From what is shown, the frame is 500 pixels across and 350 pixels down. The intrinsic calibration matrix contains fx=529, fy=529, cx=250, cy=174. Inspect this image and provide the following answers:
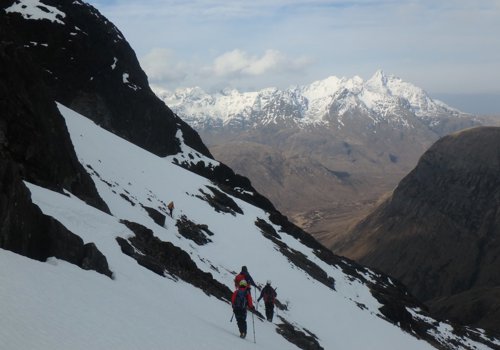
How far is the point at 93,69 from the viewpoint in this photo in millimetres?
79688

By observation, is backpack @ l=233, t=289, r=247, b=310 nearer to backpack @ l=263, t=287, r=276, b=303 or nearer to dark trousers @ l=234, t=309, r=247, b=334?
dark trousers @ l=234, t=309, r=247, b=334

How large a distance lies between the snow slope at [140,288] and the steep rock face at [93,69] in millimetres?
22887

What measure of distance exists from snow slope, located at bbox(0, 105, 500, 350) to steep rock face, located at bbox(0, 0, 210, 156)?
901 inches

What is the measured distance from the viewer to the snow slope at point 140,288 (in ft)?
38.1

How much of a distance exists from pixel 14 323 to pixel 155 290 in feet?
28.1

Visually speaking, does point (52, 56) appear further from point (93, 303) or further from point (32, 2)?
point (93, 303)

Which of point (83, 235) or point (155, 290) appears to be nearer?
point (155, 290)

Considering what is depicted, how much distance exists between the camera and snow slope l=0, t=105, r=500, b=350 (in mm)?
11602

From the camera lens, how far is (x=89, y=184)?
31.5 m

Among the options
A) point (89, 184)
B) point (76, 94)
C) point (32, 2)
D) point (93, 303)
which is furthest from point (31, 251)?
point (32, 2)

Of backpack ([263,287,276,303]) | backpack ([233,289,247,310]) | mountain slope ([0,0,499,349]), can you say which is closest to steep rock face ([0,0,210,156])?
mountain slope ([0,0,499,349])

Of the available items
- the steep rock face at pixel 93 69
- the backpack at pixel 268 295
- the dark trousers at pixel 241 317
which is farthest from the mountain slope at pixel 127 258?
the steep rock face at pixel 93 69

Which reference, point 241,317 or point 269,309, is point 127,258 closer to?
point 241,317

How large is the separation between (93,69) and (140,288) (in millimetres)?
67930
